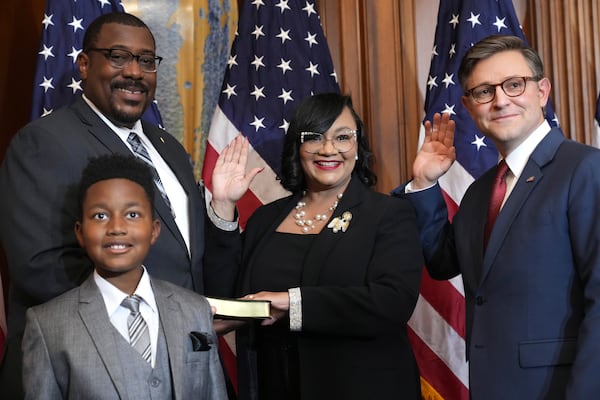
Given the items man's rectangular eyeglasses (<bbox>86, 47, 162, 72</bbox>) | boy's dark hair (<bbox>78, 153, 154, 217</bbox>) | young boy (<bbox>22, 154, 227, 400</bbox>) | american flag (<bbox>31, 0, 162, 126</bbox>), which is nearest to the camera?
young boy (<bbox>22, 154, 227, 400</bbox>)

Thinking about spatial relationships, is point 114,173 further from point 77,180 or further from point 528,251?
point 528,251

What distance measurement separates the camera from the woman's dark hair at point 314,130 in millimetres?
2889

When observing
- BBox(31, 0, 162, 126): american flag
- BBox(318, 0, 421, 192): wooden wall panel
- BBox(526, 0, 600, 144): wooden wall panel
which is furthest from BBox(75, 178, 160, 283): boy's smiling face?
BBox(526, 0, 600, 144): wooden wall panel

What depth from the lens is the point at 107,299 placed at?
2.10 m

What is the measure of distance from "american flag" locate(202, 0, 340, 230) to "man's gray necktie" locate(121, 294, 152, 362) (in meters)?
1.64

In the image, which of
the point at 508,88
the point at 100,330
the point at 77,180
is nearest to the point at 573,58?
the point at 508,88

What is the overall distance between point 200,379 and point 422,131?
204 centimetres

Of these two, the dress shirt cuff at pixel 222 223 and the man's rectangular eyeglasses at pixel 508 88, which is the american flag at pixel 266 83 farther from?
the man's rectangular eyeglasses at pixel 508 88

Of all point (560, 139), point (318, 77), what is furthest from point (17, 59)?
point (560, 139)

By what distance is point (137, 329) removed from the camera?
2.08m

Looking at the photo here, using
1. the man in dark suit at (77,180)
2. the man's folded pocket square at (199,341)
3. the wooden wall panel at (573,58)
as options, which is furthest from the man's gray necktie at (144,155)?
the wooden wall panel at (573,58)

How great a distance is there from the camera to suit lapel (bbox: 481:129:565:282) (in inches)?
90.9

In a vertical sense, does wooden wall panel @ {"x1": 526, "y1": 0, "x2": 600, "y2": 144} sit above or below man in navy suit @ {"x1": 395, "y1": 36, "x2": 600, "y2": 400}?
above

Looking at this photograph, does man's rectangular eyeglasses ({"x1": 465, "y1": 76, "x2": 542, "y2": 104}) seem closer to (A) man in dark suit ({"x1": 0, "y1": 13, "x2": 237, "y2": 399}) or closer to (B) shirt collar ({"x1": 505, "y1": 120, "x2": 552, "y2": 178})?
(B) shirt collar ({"x1": 505, "y1": 120, "x2": 552, "y2": 178})
